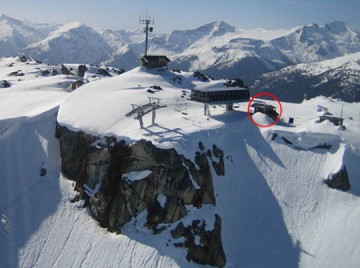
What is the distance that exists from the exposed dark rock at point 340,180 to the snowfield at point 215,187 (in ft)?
2.38

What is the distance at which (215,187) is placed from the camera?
173 ft

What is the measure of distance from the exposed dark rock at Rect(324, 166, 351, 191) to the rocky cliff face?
1726 centimetres

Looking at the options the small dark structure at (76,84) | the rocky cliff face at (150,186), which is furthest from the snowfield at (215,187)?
the small dark structure at (76,84)

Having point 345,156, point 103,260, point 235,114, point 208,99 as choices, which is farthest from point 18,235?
point 345,156

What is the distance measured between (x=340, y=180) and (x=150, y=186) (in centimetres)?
2898

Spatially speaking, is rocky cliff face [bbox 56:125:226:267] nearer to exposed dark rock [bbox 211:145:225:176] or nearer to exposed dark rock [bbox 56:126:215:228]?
exposed dark rock [bbox 56:126:215:228]

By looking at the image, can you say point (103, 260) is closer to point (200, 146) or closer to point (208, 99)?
point (200, 146)

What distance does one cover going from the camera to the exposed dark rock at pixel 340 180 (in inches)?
2201

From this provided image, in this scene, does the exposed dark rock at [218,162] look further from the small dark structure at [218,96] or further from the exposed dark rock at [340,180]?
the exposed dark rock at [340,180]

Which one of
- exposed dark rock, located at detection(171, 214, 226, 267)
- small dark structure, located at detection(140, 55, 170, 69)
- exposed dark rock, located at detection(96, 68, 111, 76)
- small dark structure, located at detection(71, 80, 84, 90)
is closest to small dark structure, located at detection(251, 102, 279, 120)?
exposed dark rock, located at detection(171, 214, 226, 267)

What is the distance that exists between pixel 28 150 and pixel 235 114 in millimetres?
36141

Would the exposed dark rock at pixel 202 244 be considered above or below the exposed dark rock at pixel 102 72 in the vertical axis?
below

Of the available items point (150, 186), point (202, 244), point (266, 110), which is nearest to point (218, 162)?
point (150, 186)

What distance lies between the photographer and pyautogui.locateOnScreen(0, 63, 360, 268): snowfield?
47.7m
